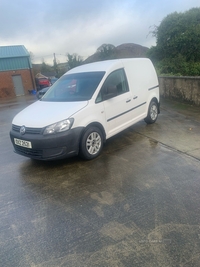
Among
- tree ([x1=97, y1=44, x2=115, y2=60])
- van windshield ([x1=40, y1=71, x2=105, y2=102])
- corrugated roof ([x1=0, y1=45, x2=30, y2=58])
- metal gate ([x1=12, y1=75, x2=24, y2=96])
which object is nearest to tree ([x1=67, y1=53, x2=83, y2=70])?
tree ([x1=97, y1=44, x2=115, y2=60])

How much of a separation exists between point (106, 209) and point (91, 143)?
173cm

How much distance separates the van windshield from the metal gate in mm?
24108

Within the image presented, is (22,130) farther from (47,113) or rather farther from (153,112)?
(153,112)

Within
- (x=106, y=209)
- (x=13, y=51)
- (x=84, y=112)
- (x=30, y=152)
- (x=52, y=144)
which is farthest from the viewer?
A: (x=13, y=51)

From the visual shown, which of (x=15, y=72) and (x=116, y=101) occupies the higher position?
(x=15, y=72)

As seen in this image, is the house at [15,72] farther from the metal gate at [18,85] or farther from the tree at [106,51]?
the tree at [106,51]

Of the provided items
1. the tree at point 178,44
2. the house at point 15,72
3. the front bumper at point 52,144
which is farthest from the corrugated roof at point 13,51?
the front bumper at point 52,144

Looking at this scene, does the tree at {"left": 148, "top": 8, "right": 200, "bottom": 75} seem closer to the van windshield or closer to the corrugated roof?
the van windshield

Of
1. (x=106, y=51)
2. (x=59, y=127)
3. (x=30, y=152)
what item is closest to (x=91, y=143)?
(x=59, y=127)

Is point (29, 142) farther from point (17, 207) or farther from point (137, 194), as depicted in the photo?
point (137, 194)

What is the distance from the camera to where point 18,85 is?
27.7 metres

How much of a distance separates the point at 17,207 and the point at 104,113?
2.52 metres

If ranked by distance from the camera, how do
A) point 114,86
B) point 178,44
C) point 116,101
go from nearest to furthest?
point 114,86 → point 116,101 → point 178,44

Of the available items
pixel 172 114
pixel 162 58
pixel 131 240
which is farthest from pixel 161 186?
pixel 162 58
